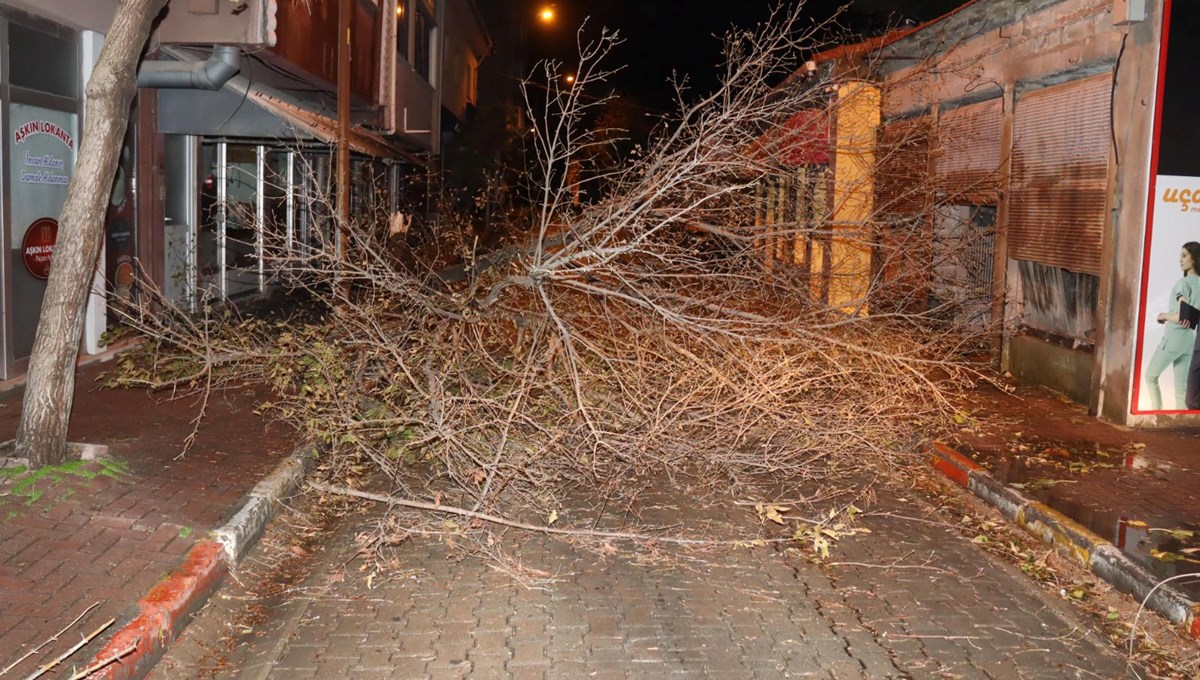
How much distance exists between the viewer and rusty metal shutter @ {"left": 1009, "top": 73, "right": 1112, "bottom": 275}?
10.1 meters

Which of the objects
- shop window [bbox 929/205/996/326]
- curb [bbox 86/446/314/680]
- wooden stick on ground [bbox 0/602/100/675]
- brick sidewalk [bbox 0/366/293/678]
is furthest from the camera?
shop window [bbox 929/205/996/326]

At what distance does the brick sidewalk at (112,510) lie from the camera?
491 centimetres

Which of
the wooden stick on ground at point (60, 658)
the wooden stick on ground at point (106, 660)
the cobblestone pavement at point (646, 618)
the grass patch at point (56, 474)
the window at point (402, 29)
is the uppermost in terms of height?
the window at point (402, 29)

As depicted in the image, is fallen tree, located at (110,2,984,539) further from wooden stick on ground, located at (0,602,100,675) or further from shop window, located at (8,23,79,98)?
shop window, located at (8,23,79,98)

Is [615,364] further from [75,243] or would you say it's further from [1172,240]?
[1172,240]

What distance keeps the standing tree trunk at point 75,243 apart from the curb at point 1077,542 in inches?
253

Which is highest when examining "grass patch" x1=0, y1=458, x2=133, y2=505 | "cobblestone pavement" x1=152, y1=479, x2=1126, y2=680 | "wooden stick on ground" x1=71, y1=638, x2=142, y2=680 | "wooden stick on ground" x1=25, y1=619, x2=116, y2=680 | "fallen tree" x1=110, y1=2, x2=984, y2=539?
"fallen tree" x1=110, y1=2, x2=984, y2=539

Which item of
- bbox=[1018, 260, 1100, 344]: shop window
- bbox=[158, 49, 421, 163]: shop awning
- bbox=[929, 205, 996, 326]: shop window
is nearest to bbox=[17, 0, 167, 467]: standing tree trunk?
bbox=[158, 49, 421, 163]: shop awning

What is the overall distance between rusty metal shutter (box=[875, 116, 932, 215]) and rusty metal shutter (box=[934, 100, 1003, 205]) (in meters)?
0.24

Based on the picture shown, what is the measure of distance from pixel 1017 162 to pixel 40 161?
10.1 metres

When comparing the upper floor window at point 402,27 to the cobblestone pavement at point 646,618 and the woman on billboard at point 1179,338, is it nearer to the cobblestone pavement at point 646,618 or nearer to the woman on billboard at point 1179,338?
the woman on billboard at point 1179,338

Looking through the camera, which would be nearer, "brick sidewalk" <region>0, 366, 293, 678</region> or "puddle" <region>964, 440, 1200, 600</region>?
"brick sidewalk" <region>0, 366, 293, 678</region>

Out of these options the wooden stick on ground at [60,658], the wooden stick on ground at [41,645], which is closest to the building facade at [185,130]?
the wooden stick on ground at [41,645]

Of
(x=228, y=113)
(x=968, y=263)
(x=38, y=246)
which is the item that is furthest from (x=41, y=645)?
(x=968, y=263)
